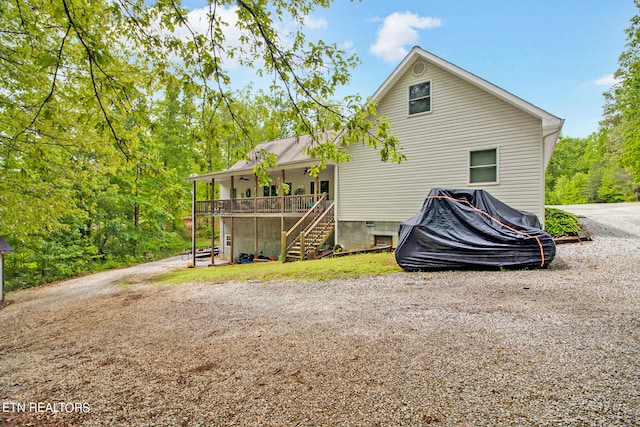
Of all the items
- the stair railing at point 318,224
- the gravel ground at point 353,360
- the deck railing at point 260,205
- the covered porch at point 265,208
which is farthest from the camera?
the deck railing at point 260,205

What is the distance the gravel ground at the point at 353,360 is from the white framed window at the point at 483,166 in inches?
211

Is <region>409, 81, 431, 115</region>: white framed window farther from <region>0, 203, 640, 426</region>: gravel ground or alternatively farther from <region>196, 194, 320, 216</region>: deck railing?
<region>0, 203, 640, 426</region>: gravel ground

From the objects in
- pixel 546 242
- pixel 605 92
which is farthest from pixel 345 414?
pixel 605 92

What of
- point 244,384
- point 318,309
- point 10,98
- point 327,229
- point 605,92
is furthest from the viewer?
point 605,92

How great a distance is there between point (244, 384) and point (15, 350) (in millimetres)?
4477

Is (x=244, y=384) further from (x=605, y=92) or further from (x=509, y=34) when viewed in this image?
(x=605, y=92)

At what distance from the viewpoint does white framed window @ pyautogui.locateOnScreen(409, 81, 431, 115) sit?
12.0 meters

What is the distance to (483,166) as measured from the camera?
36.2ft

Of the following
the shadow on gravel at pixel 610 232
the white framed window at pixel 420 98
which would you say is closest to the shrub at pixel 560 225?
the shadow on gravel at pixel 610 232

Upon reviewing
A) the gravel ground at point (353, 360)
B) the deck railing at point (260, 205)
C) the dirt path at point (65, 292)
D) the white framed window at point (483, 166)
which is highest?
the white framed window at point (483, 166)

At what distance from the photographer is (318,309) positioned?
5254 mm

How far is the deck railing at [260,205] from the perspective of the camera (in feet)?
50.9

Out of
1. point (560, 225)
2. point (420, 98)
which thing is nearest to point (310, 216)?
point (420, 98)

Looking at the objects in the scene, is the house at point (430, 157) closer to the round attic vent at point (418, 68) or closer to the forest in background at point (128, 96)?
the round attic vent at point (418, 68)
